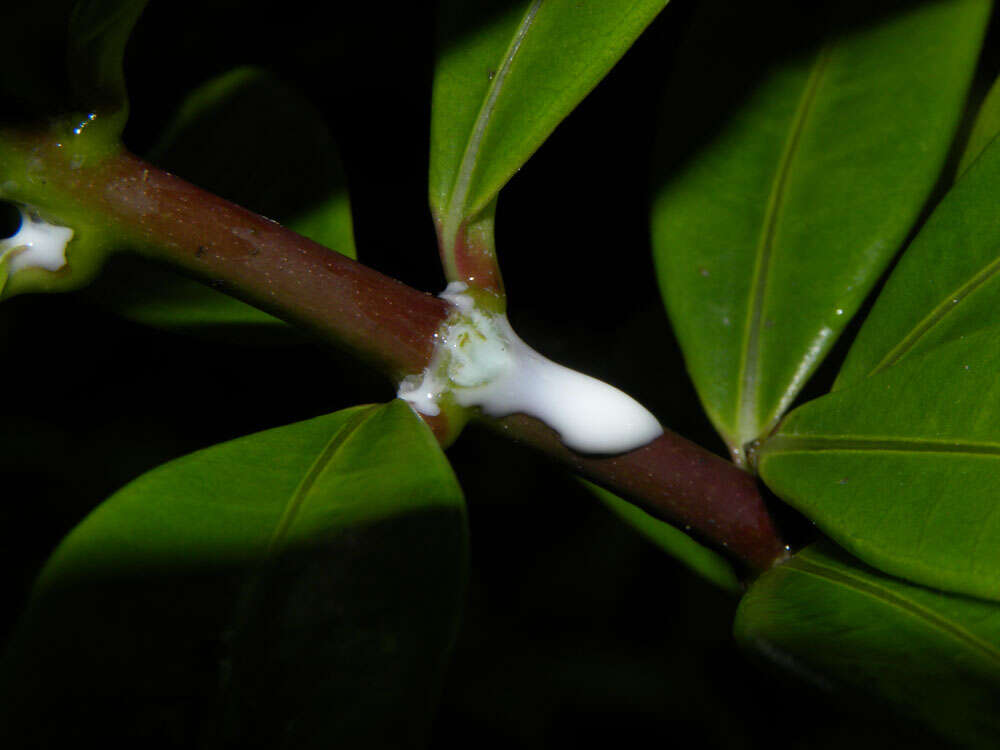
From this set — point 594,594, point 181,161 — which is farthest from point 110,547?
point 594,594

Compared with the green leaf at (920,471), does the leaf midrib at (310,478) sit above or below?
above

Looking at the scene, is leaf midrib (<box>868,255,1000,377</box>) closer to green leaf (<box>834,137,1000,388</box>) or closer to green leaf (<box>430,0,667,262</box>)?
green leaf (<box>834,137,1000,388</box>)

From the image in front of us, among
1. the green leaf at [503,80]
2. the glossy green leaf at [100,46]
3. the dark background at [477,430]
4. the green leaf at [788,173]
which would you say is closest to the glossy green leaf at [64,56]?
the glossy green leaf at [100,46]

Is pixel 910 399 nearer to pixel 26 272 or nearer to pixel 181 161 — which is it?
pixel 26 272

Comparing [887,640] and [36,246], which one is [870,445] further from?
[36,246]

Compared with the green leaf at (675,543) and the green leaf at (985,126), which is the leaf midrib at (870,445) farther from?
the green leaf at (985,126)

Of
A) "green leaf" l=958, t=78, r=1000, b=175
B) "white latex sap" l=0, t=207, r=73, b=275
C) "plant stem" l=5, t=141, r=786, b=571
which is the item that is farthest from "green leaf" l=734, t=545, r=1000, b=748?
"white latex sap" l=0, t=207, r=73, b=275

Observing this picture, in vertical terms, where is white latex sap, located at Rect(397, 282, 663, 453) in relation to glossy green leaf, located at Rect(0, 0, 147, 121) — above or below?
below
